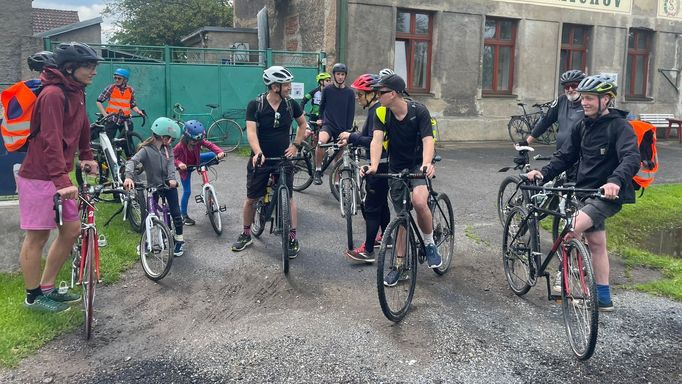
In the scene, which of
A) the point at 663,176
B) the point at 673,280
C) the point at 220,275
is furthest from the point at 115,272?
the point at 663,176

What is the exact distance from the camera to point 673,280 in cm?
624

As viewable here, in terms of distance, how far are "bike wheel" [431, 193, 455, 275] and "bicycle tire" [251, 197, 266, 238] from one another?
194 centimetres

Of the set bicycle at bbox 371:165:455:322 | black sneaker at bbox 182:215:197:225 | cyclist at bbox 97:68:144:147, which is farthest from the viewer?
cyclist at bbox 97:68:144:147

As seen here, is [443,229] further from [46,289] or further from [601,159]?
[46,289]

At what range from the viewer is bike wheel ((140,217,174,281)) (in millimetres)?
5812

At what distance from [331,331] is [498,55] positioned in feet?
49.7

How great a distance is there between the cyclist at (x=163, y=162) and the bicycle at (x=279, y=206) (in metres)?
0.88

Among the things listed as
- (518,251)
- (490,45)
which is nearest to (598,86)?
(518,251)

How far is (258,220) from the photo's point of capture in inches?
285

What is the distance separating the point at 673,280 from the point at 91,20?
2553 centimetres

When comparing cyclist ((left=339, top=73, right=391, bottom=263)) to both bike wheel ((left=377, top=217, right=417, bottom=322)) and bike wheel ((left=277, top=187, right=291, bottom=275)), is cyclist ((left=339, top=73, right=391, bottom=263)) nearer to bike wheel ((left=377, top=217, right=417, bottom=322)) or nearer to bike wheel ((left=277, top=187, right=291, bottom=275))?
bike wheel ((left=277, top=187, right=291, bottom=275))

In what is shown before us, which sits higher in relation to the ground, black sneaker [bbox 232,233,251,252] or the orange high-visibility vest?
the orange high-visibility vest

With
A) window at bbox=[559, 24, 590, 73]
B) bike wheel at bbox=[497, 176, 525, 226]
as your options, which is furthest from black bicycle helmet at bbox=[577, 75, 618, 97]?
window at bbox=[559, 24, 590, 73]

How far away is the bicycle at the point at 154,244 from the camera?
5820mm
